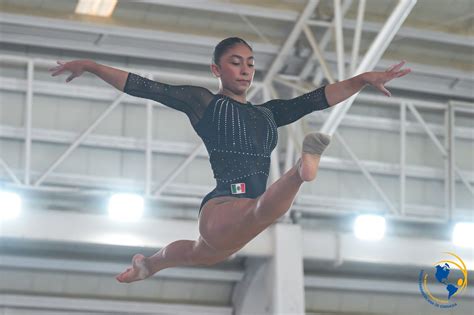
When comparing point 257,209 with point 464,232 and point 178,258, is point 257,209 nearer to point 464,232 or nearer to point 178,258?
point 178,258

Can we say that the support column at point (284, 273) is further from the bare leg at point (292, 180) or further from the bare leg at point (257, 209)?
the bare leg at point (292, 180)

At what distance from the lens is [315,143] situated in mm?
5137

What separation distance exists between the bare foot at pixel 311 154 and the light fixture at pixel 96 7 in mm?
7915

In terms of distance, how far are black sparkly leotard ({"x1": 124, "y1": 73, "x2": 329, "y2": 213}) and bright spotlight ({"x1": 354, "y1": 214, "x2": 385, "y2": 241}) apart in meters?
7.62

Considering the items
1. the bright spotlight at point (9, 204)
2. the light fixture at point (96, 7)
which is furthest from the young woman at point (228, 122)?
the light fixture at point (96, 7)

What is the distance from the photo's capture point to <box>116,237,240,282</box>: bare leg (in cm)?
598

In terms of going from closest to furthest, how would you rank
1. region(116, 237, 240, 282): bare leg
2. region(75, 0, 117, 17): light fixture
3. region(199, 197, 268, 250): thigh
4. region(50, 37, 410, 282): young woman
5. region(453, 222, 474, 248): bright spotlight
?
1. region(199, 197, 268, 250): thigh
2. region(50, 37, 410, 282): young woman
3. region(116, 237, 240, 282): bare leg
4. region(75, 0, 117, 17): light fixture
5. region(453, 222, 474, 248): bright spotlight

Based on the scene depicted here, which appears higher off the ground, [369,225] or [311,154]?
[369,225]

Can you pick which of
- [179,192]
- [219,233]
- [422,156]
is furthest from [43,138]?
[219,233]

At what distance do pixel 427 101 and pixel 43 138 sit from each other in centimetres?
549

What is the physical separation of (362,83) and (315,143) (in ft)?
3.13

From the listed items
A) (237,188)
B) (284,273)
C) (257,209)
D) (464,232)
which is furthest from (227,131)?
(464,232)

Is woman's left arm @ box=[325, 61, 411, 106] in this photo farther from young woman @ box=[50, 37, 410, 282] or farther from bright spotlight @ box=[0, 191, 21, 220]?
bright spotlight @ box=[0, 191, 21, 220]

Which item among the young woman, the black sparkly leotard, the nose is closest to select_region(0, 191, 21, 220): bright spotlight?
the young woman
